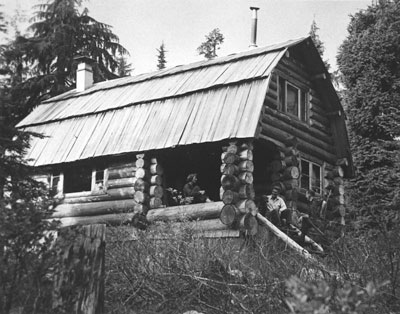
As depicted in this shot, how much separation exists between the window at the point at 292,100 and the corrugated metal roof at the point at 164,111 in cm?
137

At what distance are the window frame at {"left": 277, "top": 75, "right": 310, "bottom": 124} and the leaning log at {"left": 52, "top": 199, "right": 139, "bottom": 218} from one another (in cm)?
522

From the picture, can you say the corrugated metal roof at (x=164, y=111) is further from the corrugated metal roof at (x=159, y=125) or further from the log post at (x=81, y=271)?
the log post at (x=81, y=271)

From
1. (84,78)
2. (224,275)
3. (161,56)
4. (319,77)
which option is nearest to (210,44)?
(161,56)

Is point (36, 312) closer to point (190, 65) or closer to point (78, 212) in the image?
point (78, 212)

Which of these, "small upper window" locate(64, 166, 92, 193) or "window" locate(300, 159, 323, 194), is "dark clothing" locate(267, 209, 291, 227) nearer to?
"window" locate(300, 159, 323, 194)

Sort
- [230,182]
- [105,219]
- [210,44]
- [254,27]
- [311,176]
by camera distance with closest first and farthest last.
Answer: [230,182] < [105,219] < [311,176] < [254,27] < [210,44]

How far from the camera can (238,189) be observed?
15.5 metres

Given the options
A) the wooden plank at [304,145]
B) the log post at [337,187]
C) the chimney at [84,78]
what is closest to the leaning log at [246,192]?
the wooden plank at [304,145]

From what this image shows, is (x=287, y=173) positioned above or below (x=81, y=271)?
above

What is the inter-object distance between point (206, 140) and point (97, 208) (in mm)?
4451

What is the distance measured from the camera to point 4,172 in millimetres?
9828

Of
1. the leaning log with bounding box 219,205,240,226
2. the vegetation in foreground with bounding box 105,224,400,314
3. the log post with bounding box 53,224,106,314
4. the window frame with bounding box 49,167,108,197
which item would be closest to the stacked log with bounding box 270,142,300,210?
the leaning log with bounding box 219,205,240,226

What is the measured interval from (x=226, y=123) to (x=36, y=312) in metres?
10.9

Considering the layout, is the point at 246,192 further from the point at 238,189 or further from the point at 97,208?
the point at 97,208
